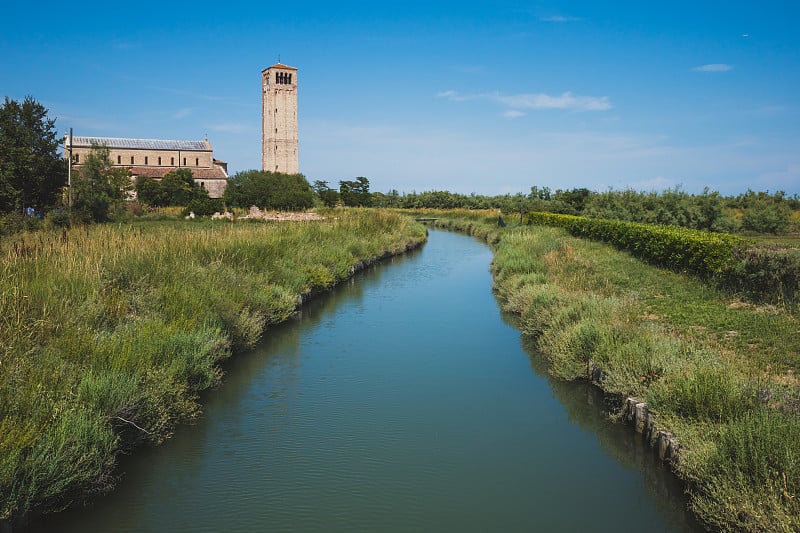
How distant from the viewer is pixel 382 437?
23.6 ft

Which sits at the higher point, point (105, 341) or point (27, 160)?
point (27, 160)

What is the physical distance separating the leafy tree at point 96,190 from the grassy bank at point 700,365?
74.0 ft

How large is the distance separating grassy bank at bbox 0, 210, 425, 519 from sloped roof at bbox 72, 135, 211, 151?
7758 cm

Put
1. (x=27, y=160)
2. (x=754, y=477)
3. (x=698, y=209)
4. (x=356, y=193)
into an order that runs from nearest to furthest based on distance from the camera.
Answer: (x=754, y=477)
(x=698, y=209)
(x=27, y=160)
(x=356, y=193)

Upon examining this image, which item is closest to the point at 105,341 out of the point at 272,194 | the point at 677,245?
the point at 677,245

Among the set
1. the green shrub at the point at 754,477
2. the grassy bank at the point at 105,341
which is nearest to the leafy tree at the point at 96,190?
the grassy bank at the point at 105,341

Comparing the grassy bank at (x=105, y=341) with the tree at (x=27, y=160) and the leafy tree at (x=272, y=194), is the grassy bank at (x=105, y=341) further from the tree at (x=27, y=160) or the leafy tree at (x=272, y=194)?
the leafy tree at (x=272, y=194)

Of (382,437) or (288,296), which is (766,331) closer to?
(382,437)

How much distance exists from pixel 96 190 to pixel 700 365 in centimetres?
3928

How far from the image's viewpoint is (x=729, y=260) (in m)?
11.8

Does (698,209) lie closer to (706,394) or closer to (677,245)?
(677,245)

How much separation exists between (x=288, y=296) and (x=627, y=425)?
8.21 meters

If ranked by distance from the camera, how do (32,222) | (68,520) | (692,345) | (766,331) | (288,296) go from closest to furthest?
(68,520), (692,345), (766,331), (288,296), (32,222)

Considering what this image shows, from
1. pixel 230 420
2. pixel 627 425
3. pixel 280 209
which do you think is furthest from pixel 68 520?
pixel 280 209
